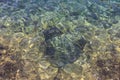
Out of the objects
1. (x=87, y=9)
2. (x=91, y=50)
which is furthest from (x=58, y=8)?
(x=91, y=50)

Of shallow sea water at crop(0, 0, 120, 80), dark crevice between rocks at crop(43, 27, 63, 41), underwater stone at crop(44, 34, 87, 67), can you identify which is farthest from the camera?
dark crevice between rocks at crop(43, 27, 63, 41)

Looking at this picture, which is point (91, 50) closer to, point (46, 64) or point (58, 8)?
point (46, 64)

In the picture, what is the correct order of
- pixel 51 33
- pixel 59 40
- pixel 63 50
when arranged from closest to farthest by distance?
pixel 63 50, pixel 59 40, pixel 51 33

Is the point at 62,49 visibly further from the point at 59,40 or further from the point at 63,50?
the point at 59,40

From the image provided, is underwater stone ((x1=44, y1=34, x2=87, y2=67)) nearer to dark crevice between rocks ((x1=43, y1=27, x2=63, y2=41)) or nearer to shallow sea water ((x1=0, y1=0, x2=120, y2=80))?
shallow sea water ((x1=0, y1=0, x2=120, y2=80))

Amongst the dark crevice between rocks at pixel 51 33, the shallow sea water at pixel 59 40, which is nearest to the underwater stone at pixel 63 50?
the shallow sea water at pixel 59 40

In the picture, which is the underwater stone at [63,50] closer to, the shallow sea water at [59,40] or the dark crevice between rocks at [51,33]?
the shallow sea water at [59,40]

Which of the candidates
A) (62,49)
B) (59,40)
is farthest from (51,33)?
(62,49)

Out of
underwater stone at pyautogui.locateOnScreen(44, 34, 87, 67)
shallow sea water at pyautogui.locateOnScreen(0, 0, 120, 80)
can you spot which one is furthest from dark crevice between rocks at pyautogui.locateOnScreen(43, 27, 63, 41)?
underwater stone at pyautogui.locateOnScreen(44, 34, 87, 67)
